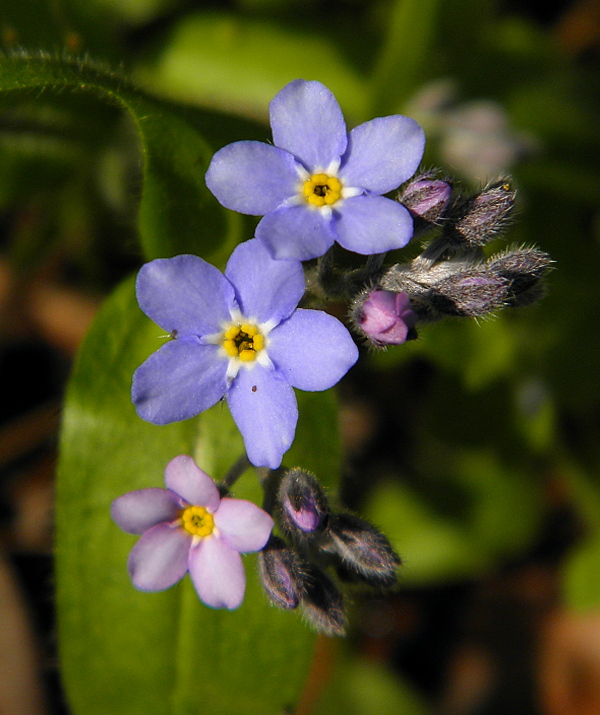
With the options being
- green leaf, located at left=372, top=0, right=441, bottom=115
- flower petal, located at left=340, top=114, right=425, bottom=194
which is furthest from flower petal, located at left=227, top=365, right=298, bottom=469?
green leaf, located at left=372, top=0, right=441, bottom=115

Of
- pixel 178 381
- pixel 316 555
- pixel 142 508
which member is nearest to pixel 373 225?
pixel 178 381

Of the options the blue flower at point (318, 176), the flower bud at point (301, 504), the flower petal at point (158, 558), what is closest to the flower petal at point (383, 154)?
the blue flower at point (318, 176)

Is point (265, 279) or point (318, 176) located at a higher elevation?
point (318, 176)

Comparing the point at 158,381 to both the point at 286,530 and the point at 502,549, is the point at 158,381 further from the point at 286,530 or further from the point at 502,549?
the point at 502,549

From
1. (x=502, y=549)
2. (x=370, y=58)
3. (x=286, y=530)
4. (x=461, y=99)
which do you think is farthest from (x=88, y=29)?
(x=502, y=549)

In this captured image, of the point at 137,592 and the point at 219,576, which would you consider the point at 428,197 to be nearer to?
the point at 219,576

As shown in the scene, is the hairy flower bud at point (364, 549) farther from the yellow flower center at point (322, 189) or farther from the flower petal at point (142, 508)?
the yellow flower center at point (322, 189)
